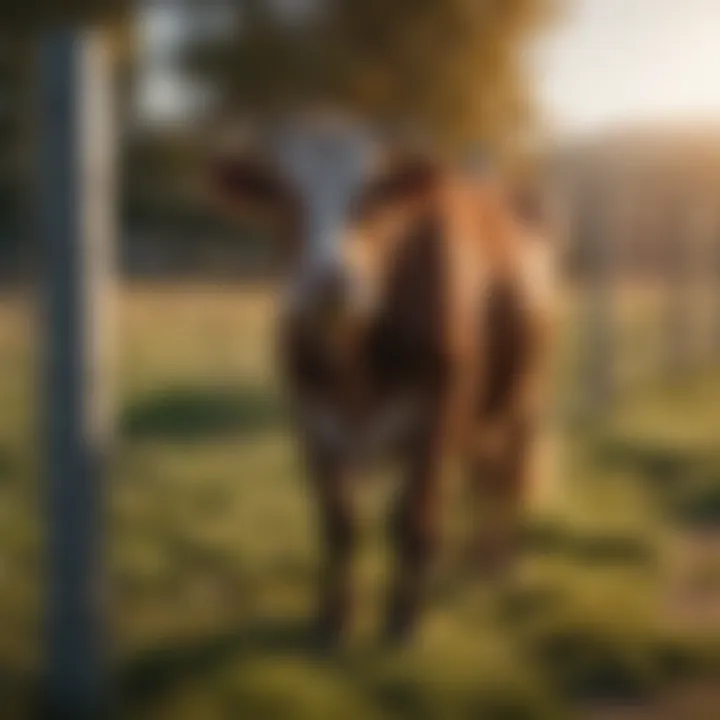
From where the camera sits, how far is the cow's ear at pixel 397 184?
6.62 feet

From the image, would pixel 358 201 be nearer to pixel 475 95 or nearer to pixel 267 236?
pixel 475 95

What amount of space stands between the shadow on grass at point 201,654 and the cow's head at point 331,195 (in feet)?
1.74

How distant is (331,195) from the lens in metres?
2.01

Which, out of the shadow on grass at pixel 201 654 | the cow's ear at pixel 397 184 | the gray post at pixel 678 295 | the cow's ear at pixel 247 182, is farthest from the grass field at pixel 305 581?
the gray post at pixel 678 295

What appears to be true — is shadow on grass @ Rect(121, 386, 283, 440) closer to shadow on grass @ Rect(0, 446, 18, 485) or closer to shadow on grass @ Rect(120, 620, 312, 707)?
shadow on grass @ Rect(0, 446, 18, 485)

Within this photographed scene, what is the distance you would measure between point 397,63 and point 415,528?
861 mm

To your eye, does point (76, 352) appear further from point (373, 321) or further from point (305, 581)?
point (305, 581)

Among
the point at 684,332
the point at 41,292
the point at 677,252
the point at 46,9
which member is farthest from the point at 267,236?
the point at 684,332

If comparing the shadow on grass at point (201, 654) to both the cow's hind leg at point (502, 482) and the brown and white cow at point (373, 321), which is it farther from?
the cow's hind leg at point (502, 482)

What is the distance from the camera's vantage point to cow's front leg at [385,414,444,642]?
2.20 m

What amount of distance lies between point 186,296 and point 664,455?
1.47m

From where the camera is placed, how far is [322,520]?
229 cm

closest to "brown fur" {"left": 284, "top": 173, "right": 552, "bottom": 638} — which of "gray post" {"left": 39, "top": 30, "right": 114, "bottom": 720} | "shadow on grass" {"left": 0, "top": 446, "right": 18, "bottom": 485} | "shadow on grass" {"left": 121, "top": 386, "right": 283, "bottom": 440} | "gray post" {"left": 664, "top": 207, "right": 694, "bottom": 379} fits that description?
"gray post" {"left": 39, "top": 30, "right": 114, "bottom": 720}

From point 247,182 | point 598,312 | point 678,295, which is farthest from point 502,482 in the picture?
point 678,295
